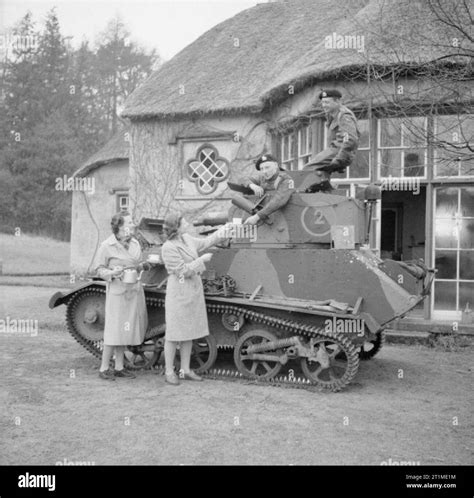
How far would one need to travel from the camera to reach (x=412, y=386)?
7.57 metres

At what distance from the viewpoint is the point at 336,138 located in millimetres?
7945

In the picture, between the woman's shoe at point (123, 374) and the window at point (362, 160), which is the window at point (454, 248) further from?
the woman's shoe at point (123, 374)

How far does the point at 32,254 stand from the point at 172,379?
2258cm

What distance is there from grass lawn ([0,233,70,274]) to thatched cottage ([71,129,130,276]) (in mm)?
3199

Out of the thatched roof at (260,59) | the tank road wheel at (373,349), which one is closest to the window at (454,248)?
the thatched roof at (260,59)

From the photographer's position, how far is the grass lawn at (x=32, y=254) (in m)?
25.0

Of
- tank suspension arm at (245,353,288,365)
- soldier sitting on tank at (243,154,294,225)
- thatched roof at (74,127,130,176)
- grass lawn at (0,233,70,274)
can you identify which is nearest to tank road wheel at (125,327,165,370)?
tank suspension arm at (245,353,288,365)

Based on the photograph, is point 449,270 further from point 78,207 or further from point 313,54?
point 78,207

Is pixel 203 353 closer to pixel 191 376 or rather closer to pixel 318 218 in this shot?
pixel 191 376
